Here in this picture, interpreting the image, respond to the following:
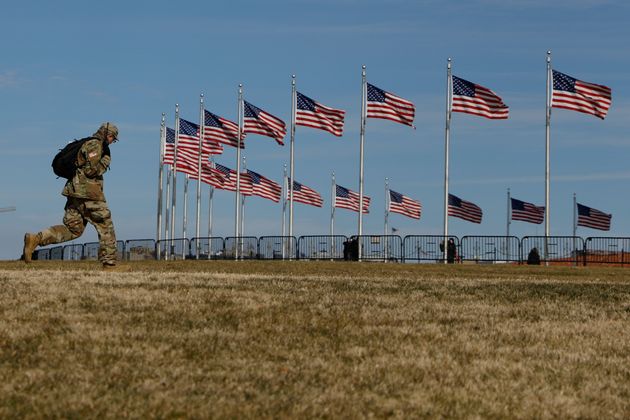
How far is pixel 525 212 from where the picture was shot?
57.8 metres

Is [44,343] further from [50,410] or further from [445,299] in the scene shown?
[445,299]

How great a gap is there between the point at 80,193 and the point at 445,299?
7.09m

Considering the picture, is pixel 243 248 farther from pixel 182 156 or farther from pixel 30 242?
pixel 30 242

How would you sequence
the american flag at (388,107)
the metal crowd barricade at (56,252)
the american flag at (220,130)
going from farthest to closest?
the metal crowd barricade at (56,252)
the american flag at (220,130)
the american flag at (388,107)

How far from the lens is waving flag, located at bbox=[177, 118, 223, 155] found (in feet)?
171

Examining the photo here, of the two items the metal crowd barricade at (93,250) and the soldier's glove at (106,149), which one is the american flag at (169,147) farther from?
the soldier's glove at (106,149)

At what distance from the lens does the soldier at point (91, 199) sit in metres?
18.5

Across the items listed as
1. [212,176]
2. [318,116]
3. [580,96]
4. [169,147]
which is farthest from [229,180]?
[580,96]

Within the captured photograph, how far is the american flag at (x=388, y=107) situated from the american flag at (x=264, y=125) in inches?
194

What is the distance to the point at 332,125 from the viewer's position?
4478cm

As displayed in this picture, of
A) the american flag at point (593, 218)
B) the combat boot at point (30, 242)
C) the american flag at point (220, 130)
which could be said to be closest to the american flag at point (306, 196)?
the american flag at point (220, 130)

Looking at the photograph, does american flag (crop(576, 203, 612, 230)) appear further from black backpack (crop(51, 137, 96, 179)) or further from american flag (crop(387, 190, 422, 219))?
black backpack (crop(51, 137, 96, 179))

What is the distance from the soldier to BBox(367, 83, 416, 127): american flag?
2464cm

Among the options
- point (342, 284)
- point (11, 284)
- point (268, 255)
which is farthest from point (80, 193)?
point (268, 255)
